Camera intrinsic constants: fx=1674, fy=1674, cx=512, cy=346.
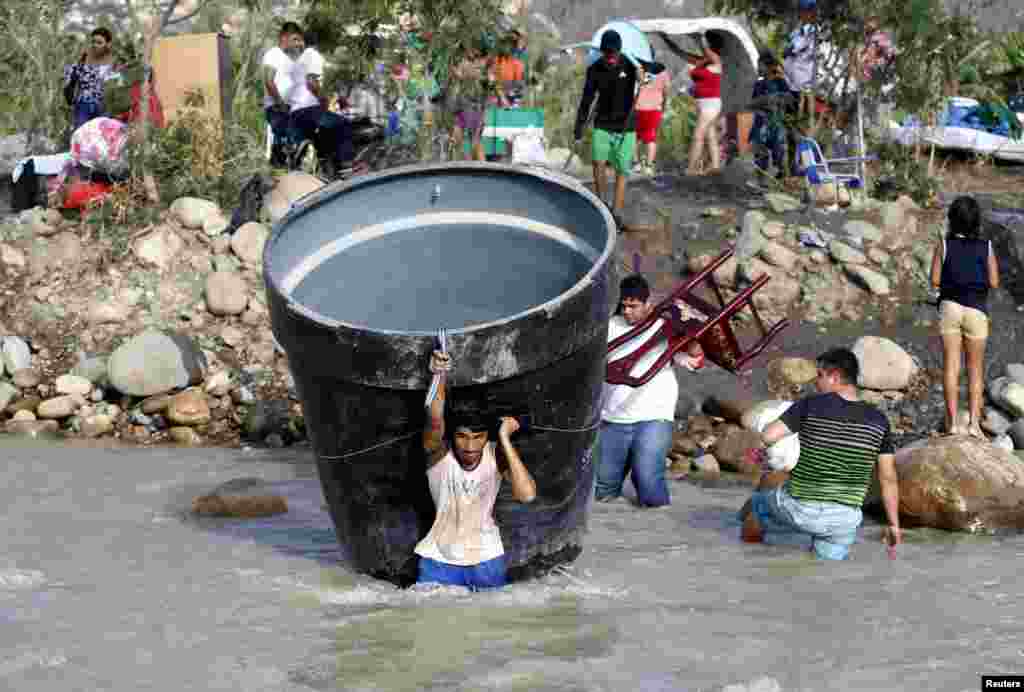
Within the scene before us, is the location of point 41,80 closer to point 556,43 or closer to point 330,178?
point 330,178

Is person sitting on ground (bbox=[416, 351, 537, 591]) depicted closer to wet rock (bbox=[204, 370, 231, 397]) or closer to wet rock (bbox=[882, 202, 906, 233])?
wet rock (bbox=[204, 370, 231, 397])

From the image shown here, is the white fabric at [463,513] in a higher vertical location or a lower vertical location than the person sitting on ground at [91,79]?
lower

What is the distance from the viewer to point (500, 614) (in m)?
6.44

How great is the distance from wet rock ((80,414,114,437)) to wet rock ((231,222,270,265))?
6.20 ft

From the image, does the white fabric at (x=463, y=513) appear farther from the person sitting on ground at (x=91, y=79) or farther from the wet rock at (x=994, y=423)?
the person sitting on ground at (x=91, y=79)

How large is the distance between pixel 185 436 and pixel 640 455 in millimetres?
3569

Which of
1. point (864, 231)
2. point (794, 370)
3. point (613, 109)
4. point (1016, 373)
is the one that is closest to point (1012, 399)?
point (1016, 373)

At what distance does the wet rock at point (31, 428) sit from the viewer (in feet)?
36.6

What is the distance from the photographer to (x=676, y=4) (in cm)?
2466

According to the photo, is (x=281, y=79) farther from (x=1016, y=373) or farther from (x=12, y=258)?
(x=1016, y=373)

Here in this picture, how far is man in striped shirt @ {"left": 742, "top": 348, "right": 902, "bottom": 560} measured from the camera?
743 centimetres

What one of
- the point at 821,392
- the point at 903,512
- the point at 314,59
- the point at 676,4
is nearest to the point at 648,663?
the point at 821,392

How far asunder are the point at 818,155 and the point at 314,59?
4.33 meters

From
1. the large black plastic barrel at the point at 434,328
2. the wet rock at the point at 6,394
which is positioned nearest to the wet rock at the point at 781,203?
the wet rock at the point at 6,394
